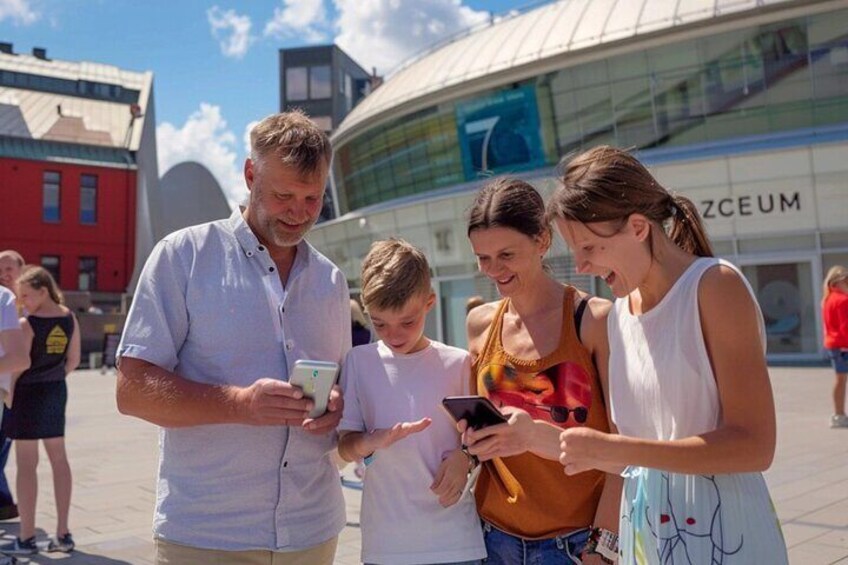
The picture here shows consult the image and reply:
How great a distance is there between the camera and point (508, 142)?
24.5 metres

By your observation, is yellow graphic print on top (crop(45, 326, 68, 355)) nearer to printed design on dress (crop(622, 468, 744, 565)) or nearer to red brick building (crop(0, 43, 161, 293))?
printed design on dress (crop(622, 468, 744, 565))

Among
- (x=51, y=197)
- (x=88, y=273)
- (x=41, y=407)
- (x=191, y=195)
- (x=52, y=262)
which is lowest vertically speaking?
(x=41, y=407)

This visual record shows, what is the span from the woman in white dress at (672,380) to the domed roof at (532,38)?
2094 centimetres

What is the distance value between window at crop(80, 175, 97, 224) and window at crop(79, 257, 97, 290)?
87.6 inches

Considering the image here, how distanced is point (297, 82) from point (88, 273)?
20693mm

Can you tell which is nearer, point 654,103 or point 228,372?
point 228,372

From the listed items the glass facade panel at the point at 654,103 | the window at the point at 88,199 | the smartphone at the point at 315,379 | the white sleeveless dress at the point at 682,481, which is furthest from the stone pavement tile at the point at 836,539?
the window at the point at 88,199

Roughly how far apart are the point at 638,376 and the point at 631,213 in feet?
1.32

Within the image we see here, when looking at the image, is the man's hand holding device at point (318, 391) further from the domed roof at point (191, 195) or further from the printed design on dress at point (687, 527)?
the domed roof at point (191, 195)

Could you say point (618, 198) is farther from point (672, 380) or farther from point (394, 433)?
point (394, 433)

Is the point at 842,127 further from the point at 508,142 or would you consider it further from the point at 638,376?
the point at 638,376

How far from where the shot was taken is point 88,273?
43.3m

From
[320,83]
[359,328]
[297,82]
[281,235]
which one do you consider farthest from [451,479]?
[297,82]

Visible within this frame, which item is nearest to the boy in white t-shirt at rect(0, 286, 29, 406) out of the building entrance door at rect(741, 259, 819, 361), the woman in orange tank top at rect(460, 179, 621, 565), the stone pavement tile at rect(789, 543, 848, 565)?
the woman in orange tank top at rect(460, 179, 621, 565)
